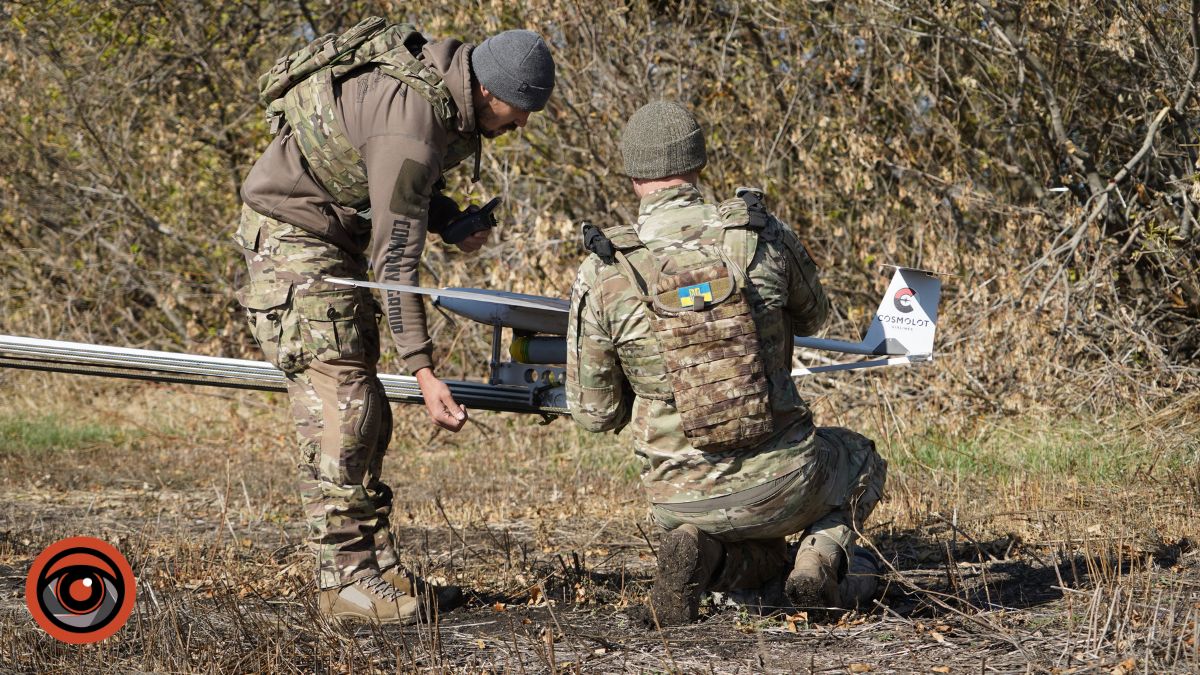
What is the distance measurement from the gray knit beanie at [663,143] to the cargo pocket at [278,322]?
4.12 ft

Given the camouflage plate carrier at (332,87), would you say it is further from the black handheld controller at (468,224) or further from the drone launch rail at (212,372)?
the drone launch rail at (212,372)

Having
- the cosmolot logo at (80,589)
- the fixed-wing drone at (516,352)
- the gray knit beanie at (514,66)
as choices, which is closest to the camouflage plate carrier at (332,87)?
the gray knit beanie at (514,66)

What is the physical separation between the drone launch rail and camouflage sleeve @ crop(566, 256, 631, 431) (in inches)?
14.9

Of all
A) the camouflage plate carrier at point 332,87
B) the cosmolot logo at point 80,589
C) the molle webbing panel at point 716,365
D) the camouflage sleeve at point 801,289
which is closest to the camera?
the cosmolot logo at point 80,589

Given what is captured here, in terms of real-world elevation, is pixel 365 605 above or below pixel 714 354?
below

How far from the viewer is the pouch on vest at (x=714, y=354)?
3.52 metres

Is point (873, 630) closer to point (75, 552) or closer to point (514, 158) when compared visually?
point (75, 552)

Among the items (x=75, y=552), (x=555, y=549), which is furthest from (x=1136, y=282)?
(x=75, y=552)

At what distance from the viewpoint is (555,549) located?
5.37 m

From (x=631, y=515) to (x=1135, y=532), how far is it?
7.85ft

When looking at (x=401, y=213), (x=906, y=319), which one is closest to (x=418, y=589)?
(x=401, y=213)

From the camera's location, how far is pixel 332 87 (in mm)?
3920

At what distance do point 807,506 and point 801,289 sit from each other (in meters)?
0.68

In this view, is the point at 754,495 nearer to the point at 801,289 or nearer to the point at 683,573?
the point at 683,573
